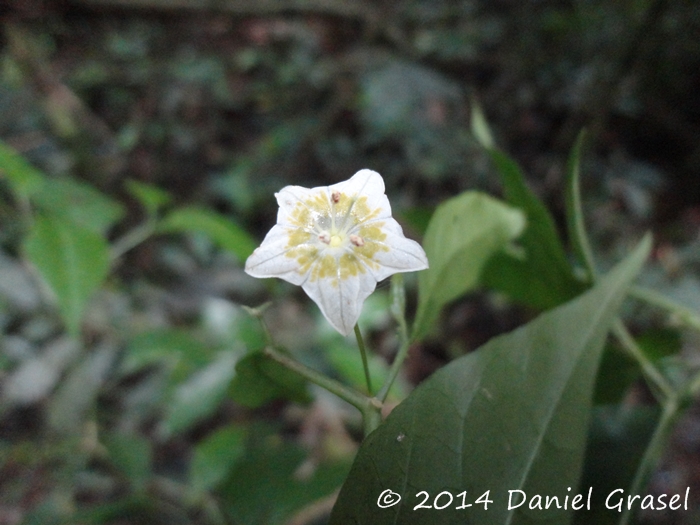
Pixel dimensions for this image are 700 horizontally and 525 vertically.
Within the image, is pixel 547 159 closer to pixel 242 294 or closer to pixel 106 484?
pixel 242 294

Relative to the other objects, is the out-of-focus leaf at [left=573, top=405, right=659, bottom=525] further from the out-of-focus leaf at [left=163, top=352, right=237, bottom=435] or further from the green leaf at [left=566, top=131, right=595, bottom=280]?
the out-of-focus leaf at [left=163, top=352, right=237, bottom=435]

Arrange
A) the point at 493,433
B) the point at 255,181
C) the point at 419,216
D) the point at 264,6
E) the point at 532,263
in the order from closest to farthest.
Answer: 1. the point at 493,433
2. the point at 532,263
3. the point at 419,216
4. the point at 255,181
5. the point at 264,6

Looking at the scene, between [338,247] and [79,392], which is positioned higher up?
[79,392]

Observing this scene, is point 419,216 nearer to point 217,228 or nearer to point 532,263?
point 532,263

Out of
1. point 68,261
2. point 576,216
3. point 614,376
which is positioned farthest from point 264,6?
point 614,376

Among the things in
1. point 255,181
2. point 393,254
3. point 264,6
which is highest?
point 264,6

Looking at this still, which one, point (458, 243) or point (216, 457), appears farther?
point (216, 457)
